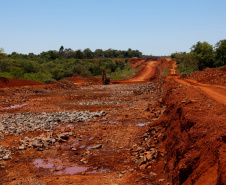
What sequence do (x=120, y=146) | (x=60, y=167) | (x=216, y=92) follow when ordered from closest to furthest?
(x=60, y=167) < (x=120, y=146) < (x=216, y=92)

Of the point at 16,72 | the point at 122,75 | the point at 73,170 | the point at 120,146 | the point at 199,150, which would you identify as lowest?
the point at 73,170

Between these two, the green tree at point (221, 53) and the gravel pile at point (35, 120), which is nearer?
the gravel pile at point (35, 120)

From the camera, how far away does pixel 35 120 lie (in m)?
12.8

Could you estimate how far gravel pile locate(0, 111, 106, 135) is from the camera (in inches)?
445

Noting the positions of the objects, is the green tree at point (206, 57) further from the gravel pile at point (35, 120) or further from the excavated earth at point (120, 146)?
the gravel pile at point (35, 120)

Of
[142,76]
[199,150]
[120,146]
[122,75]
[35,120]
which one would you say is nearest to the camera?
[199,150]

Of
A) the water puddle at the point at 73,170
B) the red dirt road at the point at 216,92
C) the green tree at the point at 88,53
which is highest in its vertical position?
the green tree at the point at 88,53

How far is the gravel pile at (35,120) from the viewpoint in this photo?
11.3 metres

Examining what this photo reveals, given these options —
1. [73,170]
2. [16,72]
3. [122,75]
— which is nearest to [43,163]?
[73,170]

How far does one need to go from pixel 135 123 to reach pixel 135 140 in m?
2.34

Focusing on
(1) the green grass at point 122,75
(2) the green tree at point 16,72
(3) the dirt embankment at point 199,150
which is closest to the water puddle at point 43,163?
(3) the dirt embankment at point 199,150

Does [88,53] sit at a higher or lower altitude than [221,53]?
higher

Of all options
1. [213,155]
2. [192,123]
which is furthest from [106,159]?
[213,155]

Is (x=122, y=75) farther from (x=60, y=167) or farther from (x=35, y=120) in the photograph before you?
(x=60, y=167)
